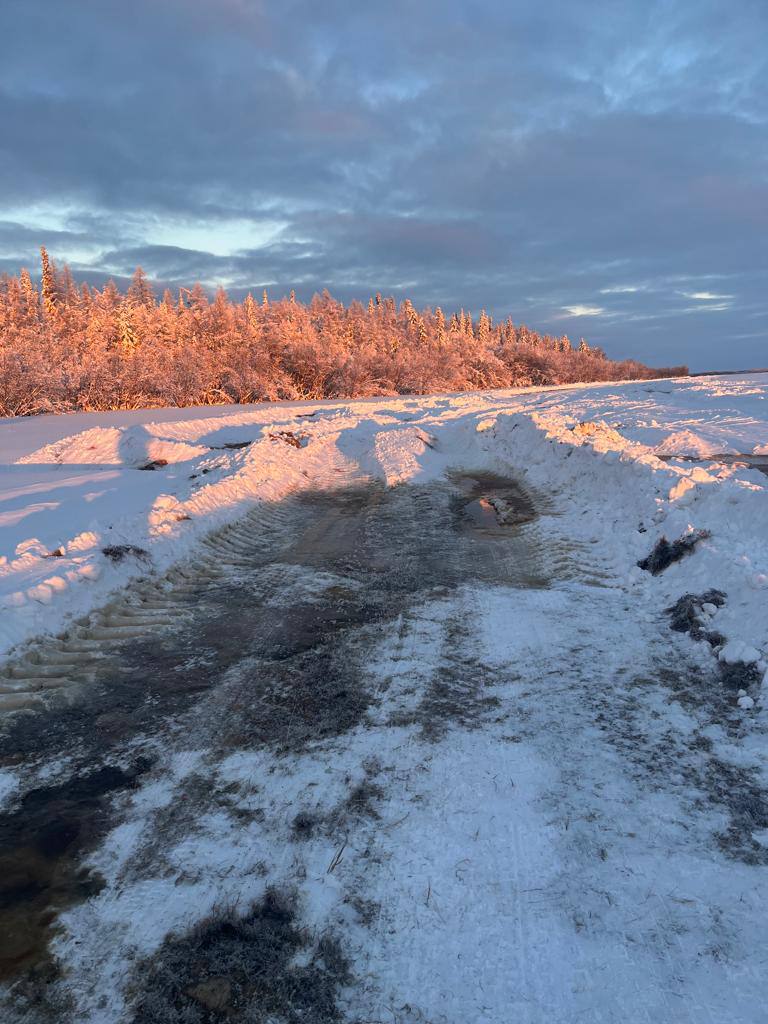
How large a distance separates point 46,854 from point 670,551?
6810mm

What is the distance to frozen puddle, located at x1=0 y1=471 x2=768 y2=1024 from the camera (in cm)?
245

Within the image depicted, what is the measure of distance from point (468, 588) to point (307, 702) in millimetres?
3068

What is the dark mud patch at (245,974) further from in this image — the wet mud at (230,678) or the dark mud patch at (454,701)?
the dark mud patch at (454,701)

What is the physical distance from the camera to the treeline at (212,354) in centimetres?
3541

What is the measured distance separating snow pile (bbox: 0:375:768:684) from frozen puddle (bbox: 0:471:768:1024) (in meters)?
1.00

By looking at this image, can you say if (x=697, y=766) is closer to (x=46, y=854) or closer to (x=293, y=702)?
(x=293, y=702)

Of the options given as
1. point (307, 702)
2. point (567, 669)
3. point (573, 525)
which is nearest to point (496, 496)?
point (573, 525)

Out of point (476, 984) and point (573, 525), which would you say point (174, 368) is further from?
point (476, 984)

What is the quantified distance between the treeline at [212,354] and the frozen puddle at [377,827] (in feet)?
107

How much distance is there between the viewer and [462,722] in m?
4.27

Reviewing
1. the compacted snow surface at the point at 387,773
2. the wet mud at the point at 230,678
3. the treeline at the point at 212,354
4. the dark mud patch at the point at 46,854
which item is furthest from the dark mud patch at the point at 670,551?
the treeline at the point at 212,354

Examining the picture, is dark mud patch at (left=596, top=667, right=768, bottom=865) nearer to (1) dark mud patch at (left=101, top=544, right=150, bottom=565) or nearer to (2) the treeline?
(1) dark mud patch at (left=101, top=544, right=150, bottom=565)

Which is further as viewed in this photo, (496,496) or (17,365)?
(17,365)

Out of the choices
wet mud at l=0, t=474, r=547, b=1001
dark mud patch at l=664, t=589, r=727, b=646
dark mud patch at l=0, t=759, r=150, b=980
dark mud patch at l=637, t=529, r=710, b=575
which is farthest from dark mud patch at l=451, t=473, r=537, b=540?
dark mud patch at l=0, t=759, r=150, b=980
